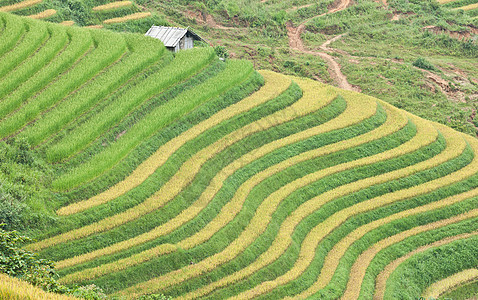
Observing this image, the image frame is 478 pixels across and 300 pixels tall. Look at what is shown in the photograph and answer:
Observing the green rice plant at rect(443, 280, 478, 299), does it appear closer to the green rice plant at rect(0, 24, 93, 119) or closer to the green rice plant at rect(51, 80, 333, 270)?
the green rice plant at rect(51, 80, 333, 270)

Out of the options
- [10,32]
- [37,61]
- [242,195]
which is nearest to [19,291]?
[242,195]

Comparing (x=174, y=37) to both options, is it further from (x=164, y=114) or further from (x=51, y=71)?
(x=51, y=71)

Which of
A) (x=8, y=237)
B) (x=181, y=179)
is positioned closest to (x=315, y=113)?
(x=181, y=179)

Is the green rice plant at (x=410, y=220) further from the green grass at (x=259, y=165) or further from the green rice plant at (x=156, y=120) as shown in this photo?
the green rice plant at (x=156, y=120)

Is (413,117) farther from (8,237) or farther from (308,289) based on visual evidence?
(8,237)

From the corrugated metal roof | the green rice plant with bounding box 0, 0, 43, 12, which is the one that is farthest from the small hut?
the green rice plant with bounding box 0, 0, 43, 12

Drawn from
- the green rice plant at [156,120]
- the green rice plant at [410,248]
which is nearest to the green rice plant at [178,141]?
the green rice plant at [156,120]
